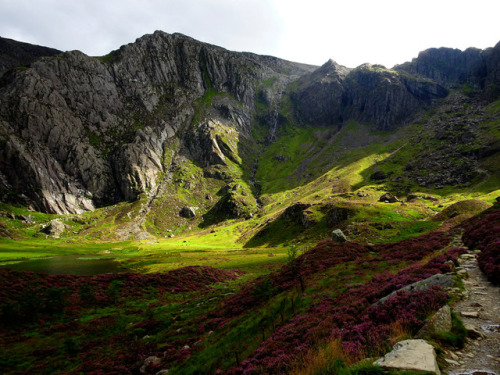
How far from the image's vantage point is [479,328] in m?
9.84

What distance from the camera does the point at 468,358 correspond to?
8.07 m

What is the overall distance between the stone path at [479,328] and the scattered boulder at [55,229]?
217196mm

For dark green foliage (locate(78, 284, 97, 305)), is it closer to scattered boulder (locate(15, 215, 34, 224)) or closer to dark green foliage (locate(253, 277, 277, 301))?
dark green foliage (locate(253, 277, 277, 301))

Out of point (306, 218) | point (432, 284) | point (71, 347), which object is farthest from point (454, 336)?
point (306, 218)

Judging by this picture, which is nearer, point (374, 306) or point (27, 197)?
point (374, 306)

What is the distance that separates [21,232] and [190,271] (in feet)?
561

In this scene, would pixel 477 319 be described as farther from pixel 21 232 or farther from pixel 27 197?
pixel 27 197

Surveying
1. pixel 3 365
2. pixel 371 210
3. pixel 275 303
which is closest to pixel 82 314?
pixel 3 365

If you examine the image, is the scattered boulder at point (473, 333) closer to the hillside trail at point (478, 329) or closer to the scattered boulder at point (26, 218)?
the hillside trail at point (478, 329)

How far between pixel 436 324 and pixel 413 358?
338cm

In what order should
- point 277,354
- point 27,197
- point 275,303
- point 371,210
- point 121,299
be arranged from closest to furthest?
point 277,354 < point 275,303 < point 121,299 < point 371,210 < point 27,197

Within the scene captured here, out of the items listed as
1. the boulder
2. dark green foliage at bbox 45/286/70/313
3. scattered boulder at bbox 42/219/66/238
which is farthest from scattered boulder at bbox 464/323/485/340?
scattered boulder at bbox 42/219/66/238

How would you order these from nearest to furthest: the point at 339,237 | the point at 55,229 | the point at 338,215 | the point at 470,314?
the point at 470,314, the point at 339,237, the point at 338,215, the point at 55,229

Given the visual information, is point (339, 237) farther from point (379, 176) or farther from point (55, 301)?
point (379, 176)
